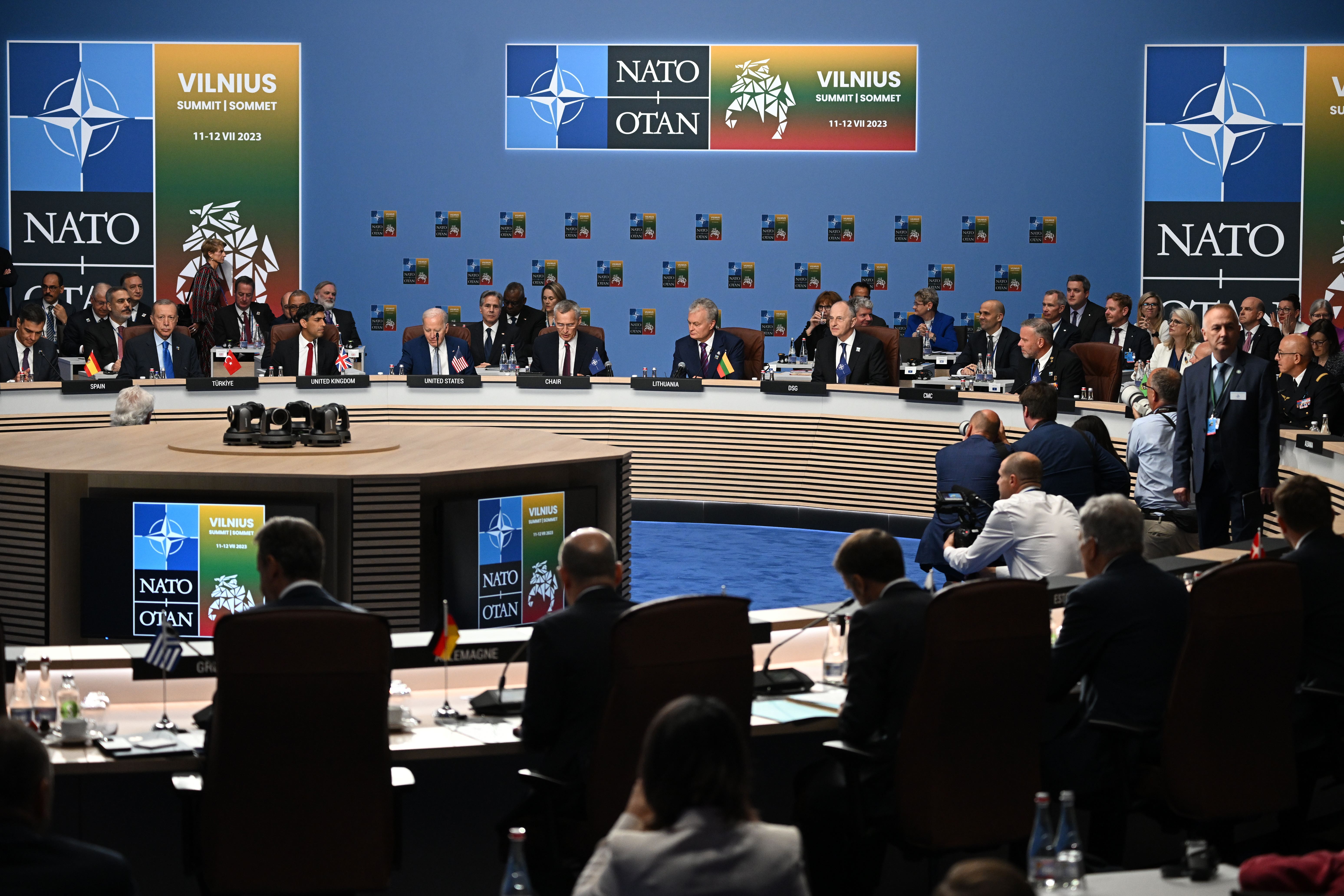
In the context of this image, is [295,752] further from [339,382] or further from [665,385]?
[339,382]

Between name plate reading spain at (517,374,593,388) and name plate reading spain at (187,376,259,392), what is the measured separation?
2029mm

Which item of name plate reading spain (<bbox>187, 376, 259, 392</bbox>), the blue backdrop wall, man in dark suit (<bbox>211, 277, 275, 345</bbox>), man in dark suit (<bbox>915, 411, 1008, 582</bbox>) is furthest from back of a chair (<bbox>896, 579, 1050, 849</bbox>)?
the blue backdrop wall

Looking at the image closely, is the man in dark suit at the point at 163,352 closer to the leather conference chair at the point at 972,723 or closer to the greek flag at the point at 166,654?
the greek flag at the point at 166,654

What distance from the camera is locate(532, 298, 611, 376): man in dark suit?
11.6 metres

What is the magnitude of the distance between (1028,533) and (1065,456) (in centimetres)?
138

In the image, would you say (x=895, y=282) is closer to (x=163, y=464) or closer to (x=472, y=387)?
(x=472, y=387)

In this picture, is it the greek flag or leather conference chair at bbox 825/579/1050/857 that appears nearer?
leather conference chair at bbox 825/579/1050/857

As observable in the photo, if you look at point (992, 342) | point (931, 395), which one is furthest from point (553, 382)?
point (992, 342)

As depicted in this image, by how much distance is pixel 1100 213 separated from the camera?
1407 centimetres

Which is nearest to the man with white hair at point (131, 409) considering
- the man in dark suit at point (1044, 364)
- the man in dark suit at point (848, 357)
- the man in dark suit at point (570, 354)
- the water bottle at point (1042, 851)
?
the man in dark suit at point (570, 354)

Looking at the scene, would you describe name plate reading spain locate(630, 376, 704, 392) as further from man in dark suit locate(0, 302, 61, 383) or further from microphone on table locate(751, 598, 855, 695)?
microphone on table locate(751, 598, 855, 695)

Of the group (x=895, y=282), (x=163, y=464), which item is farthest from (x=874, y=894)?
(x=895, y=282)

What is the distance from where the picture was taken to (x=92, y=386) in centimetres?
1026

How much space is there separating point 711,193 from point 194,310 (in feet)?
→ 16.8
